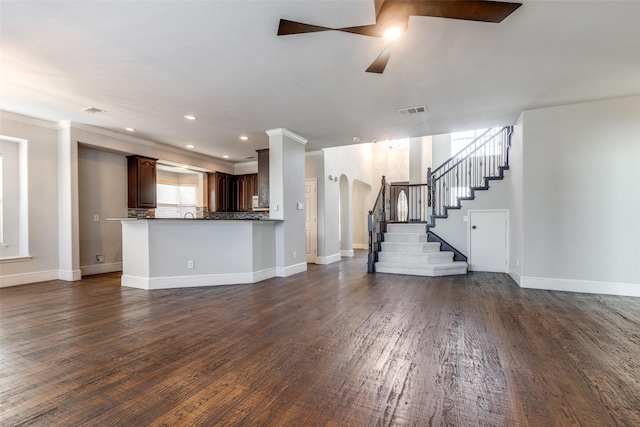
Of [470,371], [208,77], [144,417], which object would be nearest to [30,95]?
[208,77]

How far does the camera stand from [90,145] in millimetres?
5586

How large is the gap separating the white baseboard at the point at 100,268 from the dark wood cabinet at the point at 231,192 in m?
2.67

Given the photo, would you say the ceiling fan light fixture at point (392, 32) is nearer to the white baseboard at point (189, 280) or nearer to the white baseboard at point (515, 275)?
the white baseboard at point (189, 280)

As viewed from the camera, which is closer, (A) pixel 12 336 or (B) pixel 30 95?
(A) pixel 12 336

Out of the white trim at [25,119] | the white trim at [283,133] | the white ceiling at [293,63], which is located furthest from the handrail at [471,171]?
the white trim at [25,119]

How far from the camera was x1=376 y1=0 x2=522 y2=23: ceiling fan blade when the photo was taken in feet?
6.51

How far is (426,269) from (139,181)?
20.7 feet

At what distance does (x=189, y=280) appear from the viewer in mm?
4715

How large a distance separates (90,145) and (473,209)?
7.61m

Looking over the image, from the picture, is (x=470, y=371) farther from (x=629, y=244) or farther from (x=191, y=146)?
(x=191, y=146)

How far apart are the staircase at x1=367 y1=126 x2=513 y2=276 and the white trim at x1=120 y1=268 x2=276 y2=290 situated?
8.28 feet

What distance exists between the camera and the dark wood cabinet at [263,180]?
6096 mm

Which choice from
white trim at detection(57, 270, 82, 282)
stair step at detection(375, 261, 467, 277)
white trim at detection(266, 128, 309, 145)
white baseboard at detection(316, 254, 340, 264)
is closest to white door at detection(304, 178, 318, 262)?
white baseboard at detection(316, 254, 340, 264)

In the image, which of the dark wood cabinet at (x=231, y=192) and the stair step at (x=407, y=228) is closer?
the stair step at (x=407, y=228)
